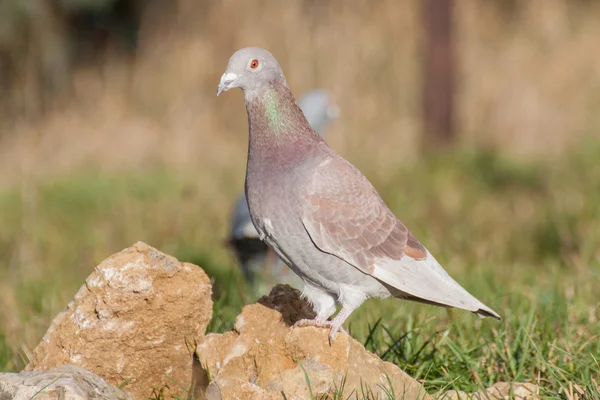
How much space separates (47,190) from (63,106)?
3568mm

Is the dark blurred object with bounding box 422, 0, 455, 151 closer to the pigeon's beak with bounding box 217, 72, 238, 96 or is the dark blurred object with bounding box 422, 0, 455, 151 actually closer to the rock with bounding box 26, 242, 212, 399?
the pigeon's beak with bounding box 217, 72, 238, 96

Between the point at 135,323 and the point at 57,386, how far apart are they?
50cm

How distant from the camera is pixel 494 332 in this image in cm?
352

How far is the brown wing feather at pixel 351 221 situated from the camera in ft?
9.90

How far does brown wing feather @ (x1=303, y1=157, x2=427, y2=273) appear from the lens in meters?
3.02

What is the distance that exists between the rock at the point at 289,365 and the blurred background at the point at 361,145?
47cm

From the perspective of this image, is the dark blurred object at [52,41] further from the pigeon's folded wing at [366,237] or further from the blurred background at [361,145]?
the pigeon's folded wing at [366,237]

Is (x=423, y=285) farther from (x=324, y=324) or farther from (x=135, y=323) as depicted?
(x=135, y=323)

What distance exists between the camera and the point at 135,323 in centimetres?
306

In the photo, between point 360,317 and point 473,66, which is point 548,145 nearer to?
point 473,66

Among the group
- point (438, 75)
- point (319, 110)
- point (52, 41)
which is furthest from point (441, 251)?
point (52, 41)

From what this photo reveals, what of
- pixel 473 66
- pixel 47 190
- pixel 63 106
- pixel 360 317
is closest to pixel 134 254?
pixel 360 317

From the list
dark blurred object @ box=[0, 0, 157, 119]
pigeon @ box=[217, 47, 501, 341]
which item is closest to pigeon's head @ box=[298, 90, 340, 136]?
pigeon @ box=[217, 47, 501, 341]

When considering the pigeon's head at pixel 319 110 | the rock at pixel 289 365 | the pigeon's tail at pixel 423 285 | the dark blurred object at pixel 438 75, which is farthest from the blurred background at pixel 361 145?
the pigeon's head at pixel 319 110
